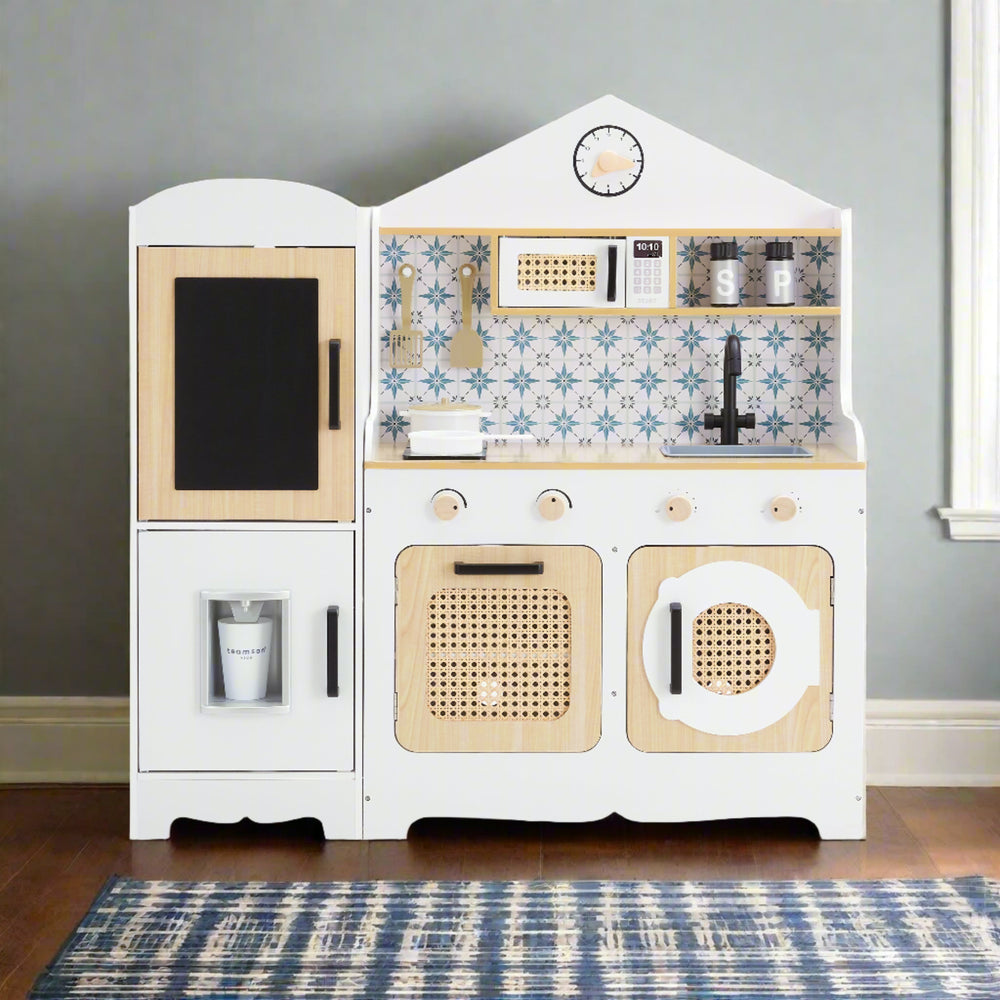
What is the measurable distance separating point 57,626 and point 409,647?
3.67 ft

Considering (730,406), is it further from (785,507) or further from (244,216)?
(244,216)

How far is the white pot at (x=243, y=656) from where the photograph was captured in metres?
2.66

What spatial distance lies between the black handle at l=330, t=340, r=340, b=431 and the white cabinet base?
0.81m

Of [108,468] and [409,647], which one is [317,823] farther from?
[108,468]

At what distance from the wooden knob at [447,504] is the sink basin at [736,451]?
1.66ft

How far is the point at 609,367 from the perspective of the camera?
306 cm

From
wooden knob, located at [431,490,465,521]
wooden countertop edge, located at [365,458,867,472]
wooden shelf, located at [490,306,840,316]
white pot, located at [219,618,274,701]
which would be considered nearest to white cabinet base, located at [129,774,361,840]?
white pot, located at [219,618,274,701]

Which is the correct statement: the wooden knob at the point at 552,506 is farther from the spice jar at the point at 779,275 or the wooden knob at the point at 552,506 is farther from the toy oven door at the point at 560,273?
the spice jar at the point at 779,275

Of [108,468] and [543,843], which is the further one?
[108,468]

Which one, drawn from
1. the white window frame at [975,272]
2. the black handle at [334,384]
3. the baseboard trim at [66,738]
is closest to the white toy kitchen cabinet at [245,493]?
the black handle at [334,384]

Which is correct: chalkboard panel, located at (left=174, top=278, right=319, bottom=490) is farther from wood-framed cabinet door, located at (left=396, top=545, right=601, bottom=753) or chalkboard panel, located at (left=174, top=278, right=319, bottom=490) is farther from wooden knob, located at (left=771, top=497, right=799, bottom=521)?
wooden knob, located at (left=771, top=497, right=799, bottom=521)

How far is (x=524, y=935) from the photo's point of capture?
2180 mm

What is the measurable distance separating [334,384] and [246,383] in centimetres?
20

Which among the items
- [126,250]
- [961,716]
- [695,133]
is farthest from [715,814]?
[126,250]
